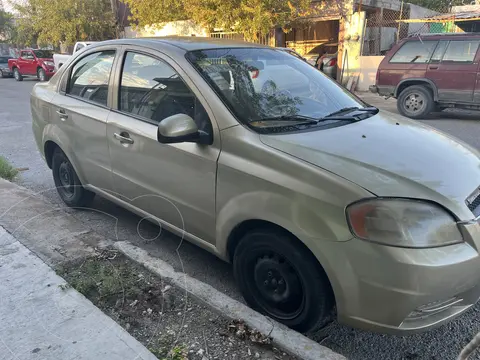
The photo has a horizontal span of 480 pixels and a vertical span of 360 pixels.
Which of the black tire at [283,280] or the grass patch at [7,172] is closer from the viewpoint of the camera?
the black tire at [283,280]

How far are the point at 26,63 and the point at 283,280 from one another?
24.4m

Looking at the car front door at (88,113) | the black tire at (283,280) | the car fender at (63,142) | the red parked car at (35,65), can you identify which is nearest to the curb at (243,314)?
the black tire at (283,280)

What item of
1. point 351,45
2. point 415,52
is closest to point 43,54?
point 351,45

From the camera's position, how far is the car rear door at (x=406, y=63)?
983cm

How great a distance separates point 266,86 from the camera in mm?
3162

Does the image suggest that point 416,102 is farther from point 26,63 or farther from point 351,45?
point 26,63

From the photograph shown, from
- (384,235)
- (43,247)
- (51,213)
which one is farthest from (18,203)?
(384,235)

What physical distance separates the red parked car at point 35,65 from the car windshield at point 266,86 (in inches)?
826

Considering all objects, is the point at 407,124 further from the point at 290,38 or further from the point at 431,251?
the point at 290,38

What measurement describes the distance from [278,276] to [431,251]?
884mm

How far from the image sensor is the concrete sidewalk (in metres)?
2.29

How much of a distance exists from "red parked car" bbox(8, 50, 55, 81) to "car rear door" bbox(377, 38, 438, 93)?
1729cm

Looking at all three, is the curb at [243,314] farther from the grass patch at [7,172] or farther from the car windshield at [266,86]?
the grass patch at [7,172]

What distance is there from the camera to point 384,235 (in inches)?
83.0
